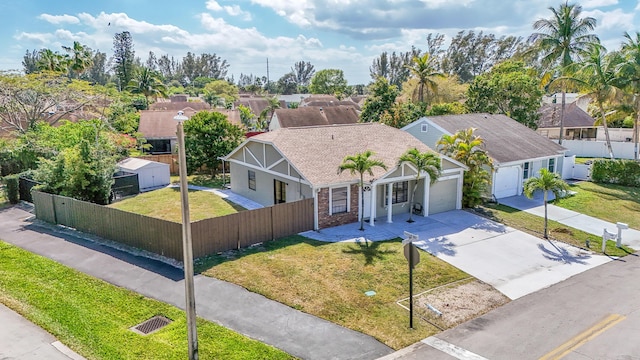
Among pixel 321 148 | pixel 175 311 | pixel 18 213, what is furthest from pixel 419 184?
pixel 18 213

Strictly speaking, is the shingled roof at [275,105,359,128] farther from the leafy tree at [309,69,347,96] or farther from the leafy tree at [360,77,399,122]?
the leafy tree at [309,69,347,96]

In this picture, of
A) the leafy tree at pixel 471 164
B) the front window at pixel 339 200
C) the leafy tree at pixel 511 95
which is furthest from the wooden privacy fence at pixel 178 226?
the leafy tree at pixel 511 95

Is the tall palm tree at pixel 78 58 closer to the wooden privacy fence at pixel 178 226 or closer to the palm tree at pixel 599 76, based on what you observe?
the wooden privacy fence at pixel 178 226

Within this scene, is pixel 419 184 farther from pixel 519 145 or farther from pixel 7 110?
pixel 7 110

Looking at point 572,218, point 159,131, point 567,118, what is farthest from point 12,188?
point 567,118

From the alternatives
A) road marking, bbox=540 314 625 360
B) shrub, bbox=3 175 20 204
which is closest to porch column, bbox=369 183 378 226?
road marking, bbox=540 314 625 360

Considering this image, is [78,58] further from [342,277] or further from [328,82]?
[328,82]
